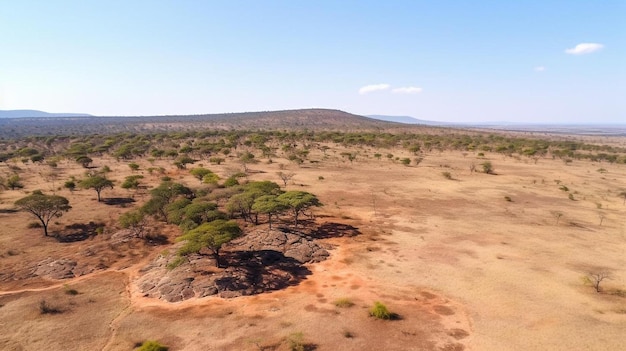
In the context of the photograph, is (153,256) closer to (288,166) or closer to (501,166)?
(288,166)

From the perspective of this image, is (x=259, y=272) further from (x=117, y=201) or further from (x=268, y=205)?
(x=117, y=201)

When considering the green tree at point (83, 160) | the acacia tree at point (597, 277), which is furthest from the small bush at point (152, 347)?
the green tree at point (83, 160)

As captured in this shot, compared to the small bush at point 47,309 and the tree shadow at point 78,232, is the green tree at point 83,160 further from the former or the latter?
the small bush at point 47,309

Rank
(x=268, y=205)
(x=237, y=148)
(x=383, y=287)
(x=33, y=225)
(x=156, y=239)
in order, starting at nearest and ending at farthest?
(x=383, y=287) → (x=156, y=239) → (x=268, y=205) → (x=33, y=225) → (x=237, y=148)

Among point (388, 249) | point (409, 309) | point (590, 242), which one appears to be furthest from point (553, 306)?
point (590, 242)

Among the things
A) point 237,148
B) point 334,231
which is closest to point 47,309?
point 334,231

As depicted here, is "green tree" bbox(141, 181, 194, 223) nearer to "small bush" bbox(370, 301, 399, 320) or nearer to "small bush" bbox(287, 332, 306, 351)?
"small bush" bbox(287, 332, 306, 351)
